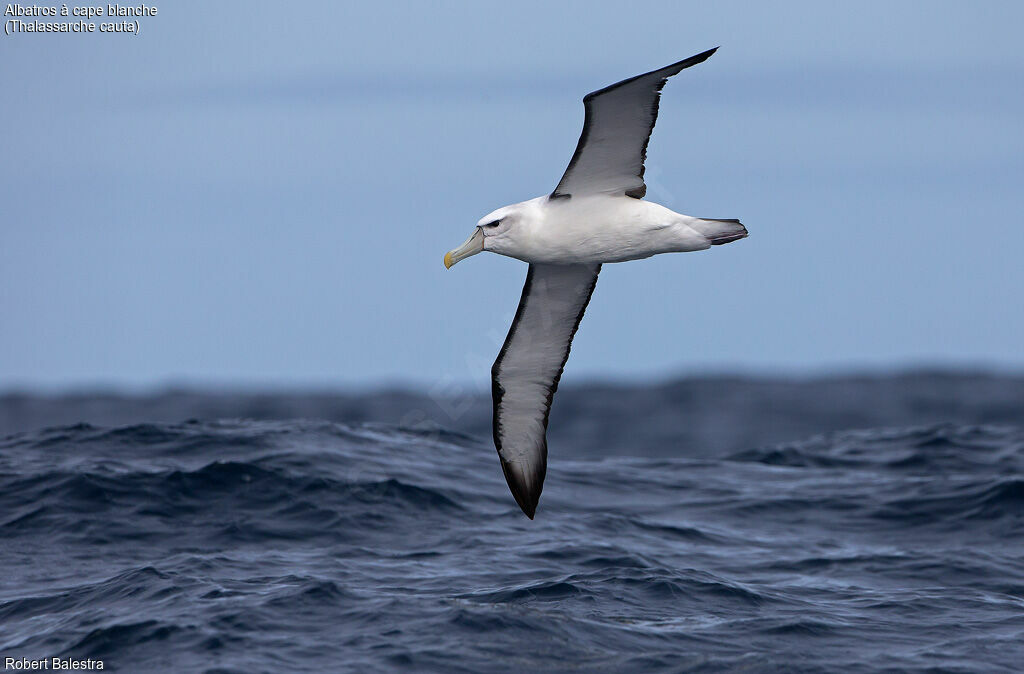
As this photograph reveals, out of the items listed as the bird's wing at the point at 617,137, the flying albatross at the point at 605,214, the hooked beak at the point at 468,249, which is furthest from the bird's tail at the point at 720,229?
the hooked beak at the point at 468,249

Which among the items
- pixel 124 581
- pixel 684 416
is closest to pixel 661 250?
pixel 124 581

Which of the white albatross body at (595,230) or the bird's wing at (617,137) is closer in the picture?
the bird's wing at (617,137)

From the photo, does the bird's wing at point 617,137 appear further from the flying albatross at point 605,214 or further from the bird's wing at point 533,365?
the bird's wing at point 533,365

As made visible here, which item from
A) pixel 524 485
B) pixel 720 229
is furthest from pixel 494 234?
pixel 524 485

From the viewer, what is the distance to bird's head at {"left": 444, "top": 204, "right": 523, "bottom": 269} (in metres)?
11.1

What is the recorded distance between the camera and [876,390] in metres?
48.0

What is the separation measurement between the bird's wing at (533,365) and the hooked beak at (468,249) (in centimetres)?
125

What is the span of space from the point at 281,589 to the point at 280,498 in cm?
357

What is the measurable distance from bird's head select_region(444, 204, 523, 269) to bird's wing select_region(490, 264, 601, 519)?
1.17m

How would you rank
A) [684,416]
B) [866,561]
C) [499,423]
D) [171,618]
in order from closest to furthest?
1. [171,618]
2. [499,423]
3. [866,561]
4. [684,416]

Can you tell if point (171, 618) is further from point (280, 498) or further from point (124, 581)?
point (280, 498)
